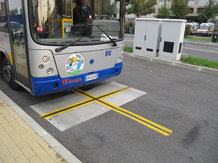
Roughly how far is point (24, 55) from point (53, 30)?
32.2 inches

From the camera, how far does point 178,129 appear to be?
413 centimetres

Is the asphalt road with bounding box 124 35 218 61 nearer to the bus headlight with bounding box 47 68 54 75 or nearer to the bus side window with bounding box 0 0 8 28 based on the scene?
the bus headlight with bounding box 47 68 54 75

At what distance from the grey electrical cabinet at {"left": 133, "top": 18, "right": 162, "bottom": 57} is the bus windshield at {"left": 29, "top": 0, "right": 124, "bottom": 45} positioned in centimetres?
497

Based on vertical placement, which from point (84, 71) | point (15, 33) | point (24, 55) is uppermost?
point (15, 33)

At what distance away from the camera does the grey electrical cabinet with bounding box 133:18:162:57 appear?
33.3ft

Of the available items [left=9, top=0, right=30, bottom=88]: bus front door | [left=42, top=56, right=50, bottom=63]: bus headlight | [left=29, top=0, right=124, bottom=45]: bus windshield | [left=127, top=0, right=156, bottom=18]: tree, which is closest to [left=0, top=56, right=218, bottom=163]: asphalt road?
[left=9, top=0, right=30, bottom=88]: bus front door

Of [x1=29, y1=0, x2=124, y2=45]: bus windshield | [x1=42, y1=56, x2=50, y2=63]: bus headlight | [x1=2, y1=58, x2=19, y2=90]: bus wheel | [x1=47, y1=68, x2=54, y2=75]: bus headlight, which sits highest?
[x1=29, y1=0, x2=124, y2=45]: bus windshield

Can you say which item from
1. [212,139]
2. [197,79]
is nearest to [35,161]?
[212,139]

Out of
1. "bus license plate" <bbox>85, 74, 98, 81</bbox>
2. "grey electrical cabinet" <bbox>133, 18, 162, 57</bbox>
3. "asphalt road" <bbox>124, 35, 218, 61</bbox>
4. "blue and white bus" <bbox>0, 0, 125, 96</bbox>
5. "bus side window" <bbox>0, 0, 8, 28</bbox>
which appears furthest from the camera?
"asphalt road" <bbox>124, 35, 218, 61</bbox>

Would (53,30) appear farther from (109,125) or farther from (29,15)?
(109,125)

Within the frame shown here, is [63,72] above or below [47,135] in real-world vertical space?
above

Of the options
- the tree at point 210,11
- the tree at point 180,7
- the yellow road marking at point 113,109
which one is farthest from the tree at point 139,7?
the yellow road marking at point 113,109

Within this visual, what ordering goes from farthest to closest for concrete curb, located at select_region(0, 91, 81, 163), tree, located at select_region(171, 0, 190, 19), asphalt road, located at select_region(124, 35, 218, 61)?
tree, located at select_region(171, 0, 190, 19)
asphalt road, located at select_region(124, 35, 218, 61)
concrete curb, located at select_region(0, 91, 81, 163)

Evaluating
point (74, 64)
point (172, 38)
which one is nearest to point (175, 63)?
point (172, 38)
